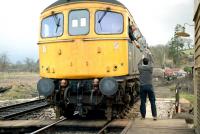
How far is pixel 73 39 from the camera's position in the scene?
1109 centimetres

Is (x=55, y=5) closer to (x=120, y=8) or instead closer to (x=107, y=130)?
(x=120, y=8)

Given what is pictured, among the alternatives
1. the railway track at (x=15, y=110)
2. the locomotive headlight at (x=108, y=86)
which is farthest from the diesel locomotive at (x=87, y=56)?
the railway track at (x=15, y=110)

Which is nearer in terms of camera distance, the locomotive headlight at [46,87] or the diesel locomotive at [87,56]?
the diesel locomotive at [87,56]

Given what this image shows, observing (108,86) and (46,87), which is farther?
(46,87)

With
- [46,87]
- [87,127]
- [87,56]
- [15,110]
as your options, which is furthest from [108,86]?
[15,110]

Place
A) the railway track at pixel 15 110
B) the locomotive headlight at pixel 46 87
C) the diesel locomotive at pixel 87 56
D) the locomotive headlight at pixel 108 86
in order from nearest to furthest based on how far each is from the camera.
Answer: the locomotive headlight at pixel 108 86
the diesel locomotive at pixel 87 56
the locomotive headlight at pixel 46 87
the railway track at pixel 15 110

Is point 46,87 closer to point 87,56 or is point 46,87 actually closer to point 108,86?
point 87,56

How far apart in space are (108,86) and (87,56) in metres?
1.01

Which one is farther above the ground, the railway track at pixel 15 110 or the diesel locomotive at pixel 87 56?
the diesel locomotive at pixel 87 56

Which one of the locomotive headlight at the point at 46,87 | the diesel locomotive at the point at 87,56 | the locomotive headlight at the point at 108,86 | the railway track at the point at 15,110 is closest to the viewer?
the locomotive headlight at the point at 108,86

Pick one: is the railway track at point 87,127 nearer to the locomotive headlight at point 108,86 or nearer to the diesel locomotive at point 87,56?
the diesel locomotive at point 87,56

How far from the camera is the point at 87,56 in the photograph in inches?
431

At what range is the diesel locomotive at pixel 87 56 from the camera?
10930mm

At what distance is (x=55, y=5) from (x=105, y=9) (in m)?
1.43
